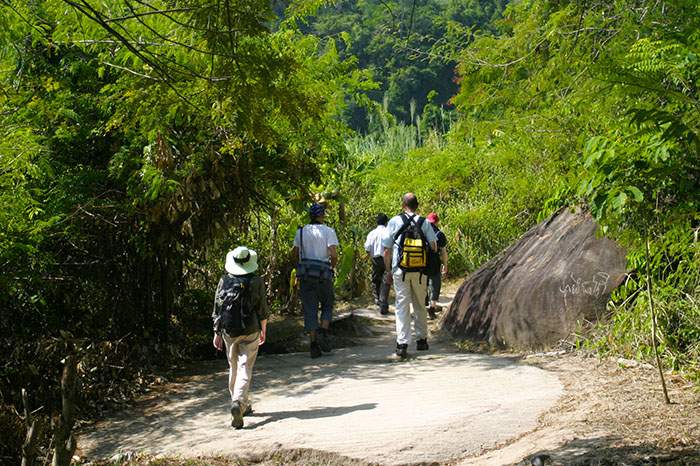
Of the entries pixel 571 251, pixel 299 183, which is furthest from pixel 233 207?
pixel 571 251

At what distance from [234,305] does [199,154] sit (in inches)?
91.2

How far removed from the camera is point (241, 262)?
6047 millimetres

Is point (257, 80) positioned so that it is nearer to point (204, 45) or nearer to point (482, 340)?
point (204, 45)

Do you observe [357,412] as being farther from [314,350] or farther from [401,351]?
[314,350]

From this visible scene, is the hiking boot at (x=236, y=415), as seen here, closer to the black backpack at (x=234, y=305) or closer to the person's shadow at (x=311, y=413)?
the person's shadow at (x=311, y=413)

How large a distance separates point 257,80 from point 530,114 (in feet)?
19.2

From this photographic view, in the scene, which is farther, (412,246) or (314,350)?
(314,350)

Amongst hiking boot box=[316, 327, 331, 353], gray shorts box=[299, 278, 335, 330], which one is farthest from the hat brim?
hiking boot box=[316, 327, 331, 353]

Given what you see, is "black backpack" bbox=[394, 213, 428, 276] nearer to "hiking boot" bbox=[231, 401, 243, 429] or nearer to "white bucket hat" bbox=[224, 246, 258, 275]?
"white bucket hat" bbox=[224, 246, 258, 275]

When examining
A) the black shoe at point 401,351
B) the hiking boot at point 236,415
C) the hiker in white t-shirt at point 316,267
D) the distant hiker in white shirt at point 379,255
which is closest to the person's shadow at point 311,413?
the hiking boot at point 236,415

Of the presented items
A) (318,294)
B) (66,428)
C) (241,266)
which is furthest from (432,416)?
(318,294)

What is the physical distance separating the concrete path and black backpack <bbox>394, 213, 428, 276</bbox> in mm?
1103

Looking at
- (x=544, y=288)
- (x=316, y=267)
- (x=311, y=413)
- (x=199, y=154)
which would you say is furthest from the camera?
(x=316, y=267)

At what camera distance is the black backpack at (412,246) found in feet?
25.9
